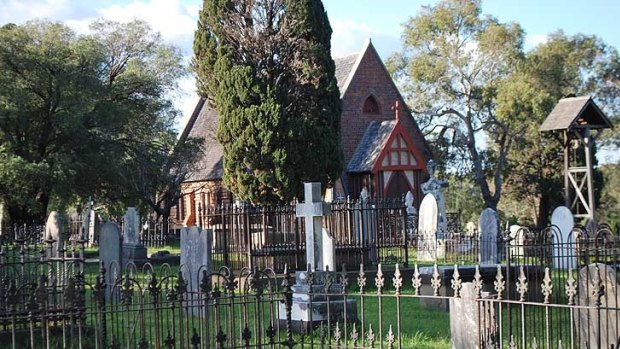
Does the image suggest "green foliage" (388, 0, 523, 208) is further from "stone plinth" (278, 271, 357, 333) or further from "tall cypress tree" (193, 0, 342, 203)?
"stone plinth" (278, 271, 357, 333)

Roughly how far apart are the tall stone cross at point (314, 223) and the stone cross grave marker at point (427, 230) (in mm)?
11658

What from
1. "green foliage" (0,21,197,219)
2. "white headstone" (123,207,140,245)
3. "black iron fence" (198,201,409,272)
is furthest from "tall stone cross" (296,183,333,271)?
"green foliage" (0,21,197,219)

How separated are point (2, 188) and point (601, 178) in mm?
28095

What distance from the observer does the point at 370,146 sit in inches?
1622

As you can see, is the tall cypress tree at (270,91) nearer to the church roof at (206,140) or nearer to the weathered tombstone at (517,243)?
the weathered tombstone at (517,243)

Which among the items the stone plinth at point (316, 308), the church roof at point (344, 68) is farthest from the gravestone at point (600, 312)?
the church roof at point (344, 68)

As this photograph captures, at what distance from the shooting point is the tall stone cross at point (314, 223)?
638 inches

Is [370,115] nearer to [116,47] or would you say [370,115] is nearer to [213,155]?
[213,155]

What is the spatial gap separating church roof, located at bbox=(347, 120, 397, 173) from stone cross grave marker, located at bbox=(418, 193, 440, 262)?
9.63 metres

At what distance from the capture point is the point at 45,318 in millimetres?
8797

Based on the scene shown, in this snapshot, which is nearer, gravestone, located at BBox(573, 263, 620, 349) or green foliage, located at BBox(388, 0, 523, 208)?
gravestone, located at BBox(573, 263, 620, 349)

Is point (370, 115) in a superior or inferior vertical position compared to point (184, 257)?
superior

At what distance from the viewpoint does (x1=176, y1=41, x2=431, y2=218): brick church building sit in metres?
40.3

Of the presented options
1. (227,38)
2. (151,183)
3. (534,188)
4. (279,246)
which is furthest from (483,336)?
(534,188)
